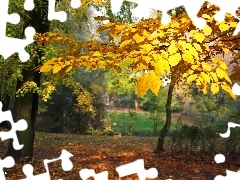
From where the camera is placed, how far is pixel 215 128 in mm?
14320

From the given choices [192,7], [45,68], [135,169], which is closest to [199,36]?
[192,7]

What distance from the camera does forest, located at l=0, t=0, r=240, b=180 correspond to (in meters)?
2.73

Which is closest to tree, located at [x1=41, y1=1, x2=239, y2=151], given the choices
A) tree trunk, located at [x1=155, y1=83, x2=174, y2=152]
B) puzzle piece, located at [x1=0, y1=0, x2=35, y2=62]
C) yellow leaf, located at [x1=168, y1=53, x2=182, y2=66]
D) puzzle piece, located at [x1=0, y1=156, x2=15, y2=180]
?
yellow leaf, located at [x1=168, y1=53, x2=182, y2=66]

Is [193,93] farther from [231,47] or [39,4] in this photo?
[231,47]

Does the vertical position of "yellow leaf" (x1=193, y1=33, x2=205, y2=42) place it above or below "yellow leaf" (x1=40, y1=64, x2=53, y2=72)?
above

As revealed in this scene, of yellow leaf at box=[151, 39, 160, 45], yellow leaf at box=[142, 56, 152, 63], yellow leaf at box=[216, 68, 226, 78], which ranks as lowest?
yellow leaf at box=[216, 68, 226, 78]

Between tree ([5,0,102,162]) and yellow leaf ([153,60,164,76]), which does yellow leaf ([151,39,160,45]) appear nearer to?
yellow leaf ([153,60,164,76])

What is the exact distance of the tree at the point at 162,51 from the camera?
7.77ft

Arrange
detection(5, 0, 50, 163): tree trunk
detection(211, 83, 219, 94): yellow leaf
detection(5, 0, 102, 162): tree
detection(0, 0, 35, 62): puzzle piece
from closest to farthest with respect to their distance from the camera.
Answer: detection(211, 83, 219, 94): yellow leaf → detection(0, 0, 35, 62): puzzle piece → detection(5, 0, 102, 162): tree → detection(5, 0, 50, 163): tree trunk

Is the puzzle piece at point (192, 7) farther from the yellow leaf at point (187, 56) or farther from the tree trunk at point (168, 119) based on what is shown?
the tree trunk at point (168, 119)

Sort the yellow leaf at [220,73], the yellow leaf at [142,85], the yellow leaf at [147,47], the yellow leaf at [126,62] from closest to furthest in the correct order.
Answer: the yellow leaf at [142,85], the yellow leaf at [126,62], the yellow leaf at [147,47], the yellow leaf at [220,73]

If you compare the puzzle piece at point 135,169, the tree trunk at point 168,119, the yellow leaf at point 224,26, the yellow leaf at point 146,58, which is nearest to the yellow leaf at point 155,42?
the yellow leaf at point 146,58

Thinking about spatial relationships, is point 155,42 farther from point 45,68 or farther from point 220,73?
point 45,68

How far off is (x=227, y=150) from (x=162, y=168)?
4149mm
